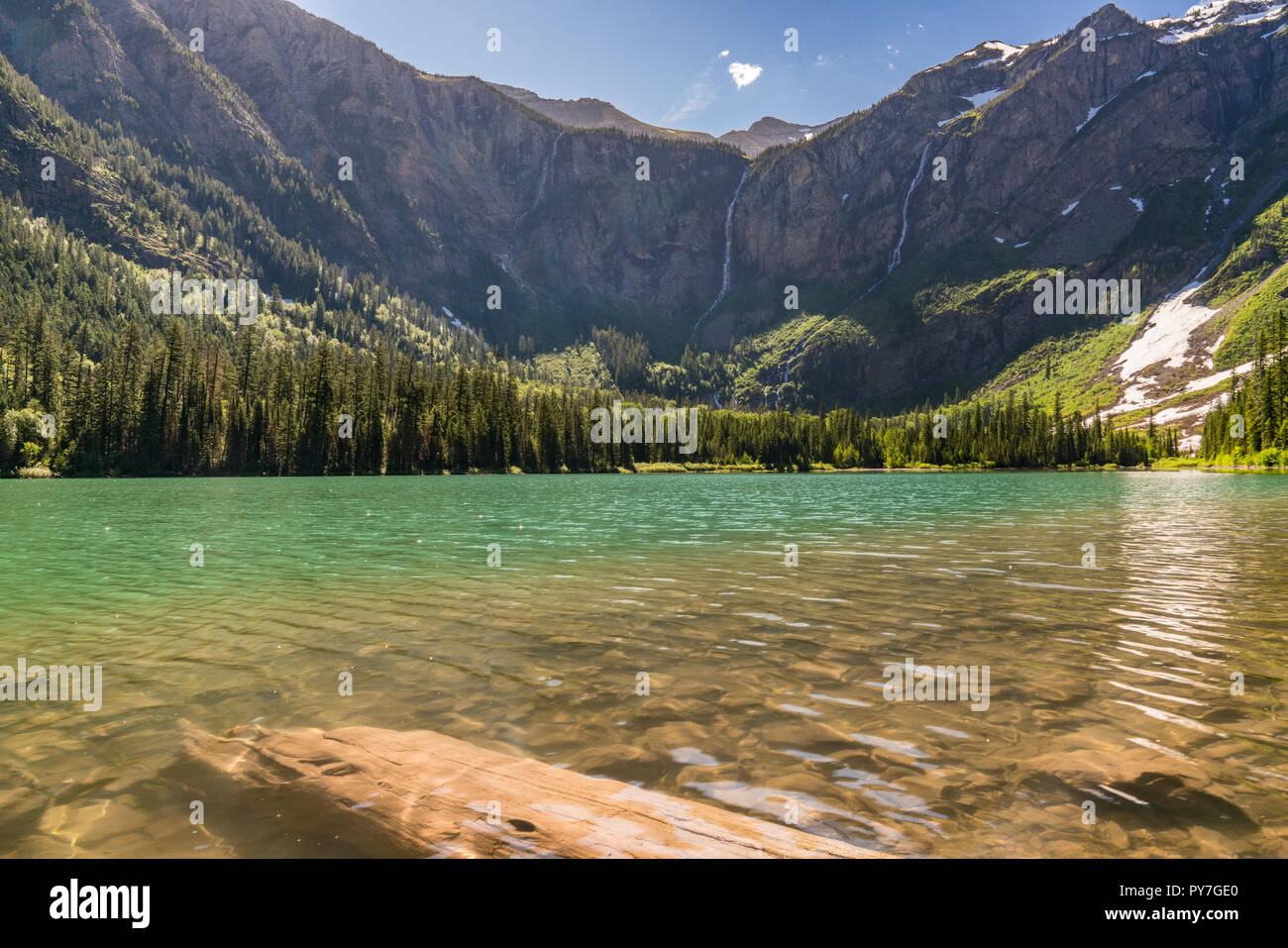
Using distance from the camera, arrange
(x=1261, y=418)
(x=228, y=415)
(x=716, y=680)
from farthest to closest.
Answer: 1. (x=228, y=415)
2. (x=1261, y=418)
3. (x=716, y=680)

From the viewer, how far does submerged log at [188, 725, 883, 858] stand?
573 cm

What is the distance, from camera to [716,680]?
1259 cm

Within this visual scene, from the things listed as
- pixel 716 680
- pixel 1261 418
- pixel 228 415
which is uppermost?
pixel 228 415

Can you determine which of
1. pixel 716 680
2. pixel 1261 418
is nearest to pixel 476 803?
pixel 716 680

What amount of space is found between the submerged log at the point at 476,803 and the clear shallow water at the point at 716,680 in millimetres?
409

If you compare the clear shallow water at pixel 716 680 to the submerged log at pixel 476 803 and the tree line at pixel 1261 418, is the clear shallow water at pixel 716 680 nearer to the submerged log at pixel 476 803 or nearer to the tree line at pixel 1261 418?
the submerged log at pixel 476 803

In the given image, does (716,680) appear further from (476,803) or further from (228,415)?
(228,415)

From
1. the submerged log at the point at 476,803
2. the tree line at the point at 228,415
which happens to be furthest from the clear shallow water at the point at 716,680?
the tree line at the point at 228,415

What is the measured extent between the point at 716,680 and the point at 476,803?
678 centimetres

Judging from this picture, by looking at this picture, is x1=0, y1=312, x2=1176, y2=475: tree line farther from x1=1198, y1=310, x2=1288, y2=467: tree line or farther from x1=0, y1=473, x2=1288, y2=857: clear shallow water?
x1=1198, y1=310, x2=1288, y2=467: tree line

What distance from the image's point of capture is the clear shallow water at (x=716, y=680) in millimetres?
7414

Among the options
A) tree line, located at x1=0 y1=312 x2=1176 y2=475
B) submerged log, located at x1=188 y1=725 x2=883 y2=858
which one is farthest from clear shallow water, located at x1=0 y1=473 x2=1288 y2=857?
tree line, located at x1=0 y1=312 x2=1176 y2=475

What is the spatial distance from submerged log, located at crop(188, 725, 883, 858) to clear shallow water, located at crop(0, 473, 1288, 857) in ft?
1.34
